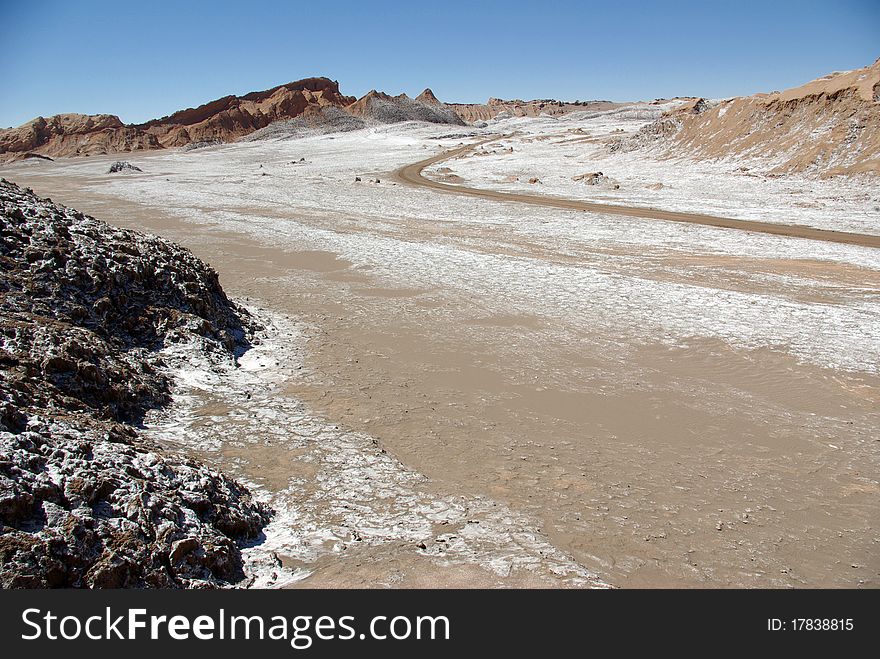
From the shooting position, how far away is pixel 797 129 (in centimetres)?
3656

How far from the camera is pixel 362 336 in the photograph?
378 inches

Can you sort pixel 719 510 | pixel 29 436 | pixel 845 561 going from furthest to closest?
pixel 719 510, pixel 845 561, pixel 29 436

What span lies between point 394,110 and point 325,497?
107m

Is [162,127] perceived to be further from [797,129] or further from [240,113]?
[797,129]

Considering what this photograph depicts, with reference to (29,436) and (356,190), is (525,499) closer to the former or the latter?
(29,436)

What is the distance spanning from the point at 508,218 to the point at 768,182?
17.0 meters

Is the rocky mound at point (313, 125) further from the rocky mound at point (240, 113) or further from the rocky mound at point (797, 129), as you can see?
the rocky mound at point (797, 129)

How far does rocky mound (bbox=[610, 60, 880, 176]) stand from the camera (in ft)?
103

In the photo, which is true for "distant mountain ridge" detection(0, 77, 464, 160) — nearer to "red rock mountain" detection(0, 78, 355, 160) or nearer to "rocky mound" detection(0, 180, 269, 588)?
"red rock mountain" detection(0, 78, 355, 160)

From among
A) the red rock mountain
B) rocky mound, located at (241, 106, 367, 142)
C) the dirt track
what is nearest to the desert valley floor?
the dirt track

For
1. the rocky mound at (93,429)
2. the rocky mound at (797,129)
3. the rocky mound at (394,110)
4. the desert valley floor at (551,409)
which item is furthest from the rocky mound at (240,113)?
the rocky mound at (93,429)

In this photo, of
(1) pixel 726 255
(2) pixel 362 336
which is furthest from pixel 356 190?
(2) pixel 362 336

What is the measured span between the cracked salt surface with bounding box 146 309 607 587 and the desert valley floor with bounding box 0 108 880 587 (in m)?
0.02

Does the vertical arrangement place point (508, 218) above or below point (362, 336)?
above
